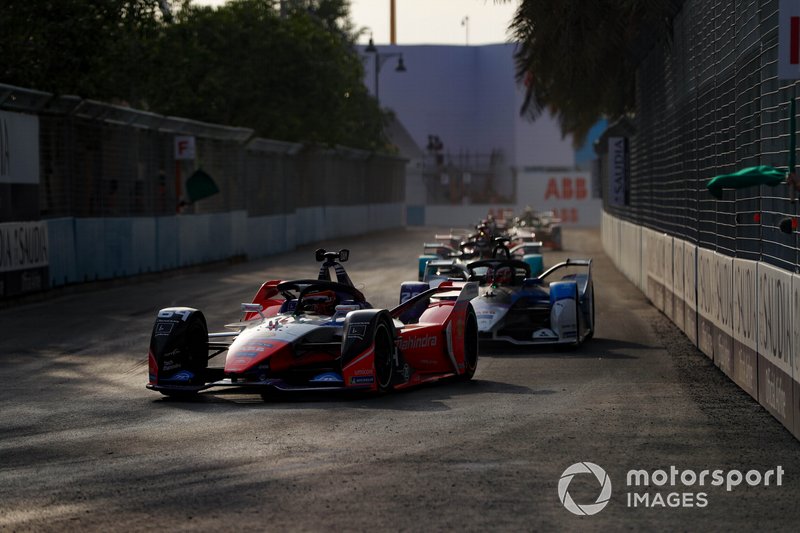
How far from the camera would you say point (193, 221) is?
37969 mm

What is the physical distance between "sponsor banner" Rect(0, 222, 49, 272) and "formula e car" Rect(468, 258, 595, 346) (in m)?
9.40

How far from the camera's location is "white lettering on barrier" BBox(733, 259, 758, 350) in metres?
12.9

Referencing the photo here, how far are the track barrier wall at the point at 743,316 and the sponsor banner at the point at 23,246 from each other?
1077cm

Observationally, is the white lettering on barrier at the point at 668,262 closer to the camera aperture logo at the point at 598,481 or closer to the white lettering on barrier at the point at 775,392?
the white lettering on barrier at the point at 775,392

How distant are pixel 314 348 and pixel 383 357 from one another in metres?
0.61

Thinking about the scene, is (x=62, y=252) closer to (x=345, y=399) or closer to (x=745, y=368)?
(x=345, y=399)

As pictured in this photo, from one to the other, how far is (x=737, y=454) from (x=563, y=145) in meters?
95.2

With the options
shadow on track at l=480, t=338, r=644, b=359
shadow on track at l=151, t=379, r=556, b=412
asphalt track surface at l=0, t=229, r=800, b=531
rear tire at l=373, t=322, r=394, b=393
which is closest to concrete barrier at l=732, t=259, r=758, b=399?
asphalt track surface at l=0, t=229, r=800, b=531

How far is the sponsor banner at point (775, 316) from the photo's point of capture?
11078 millimetres

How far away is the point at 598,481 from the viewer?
8.76 metres

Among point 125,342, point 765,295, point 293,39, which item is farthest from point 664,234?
point 293,39

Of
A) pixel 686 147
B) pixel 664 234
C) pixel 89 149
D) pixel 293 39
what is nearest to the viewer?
pixel 686 147

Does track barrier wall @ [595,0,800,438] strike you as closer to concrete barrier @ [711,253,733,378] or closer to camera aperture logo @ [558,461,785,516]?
concrete barrier @ [711,253,733,378]

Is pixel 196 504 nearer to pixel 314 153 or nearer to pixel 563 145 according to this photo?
pixel 314 153
